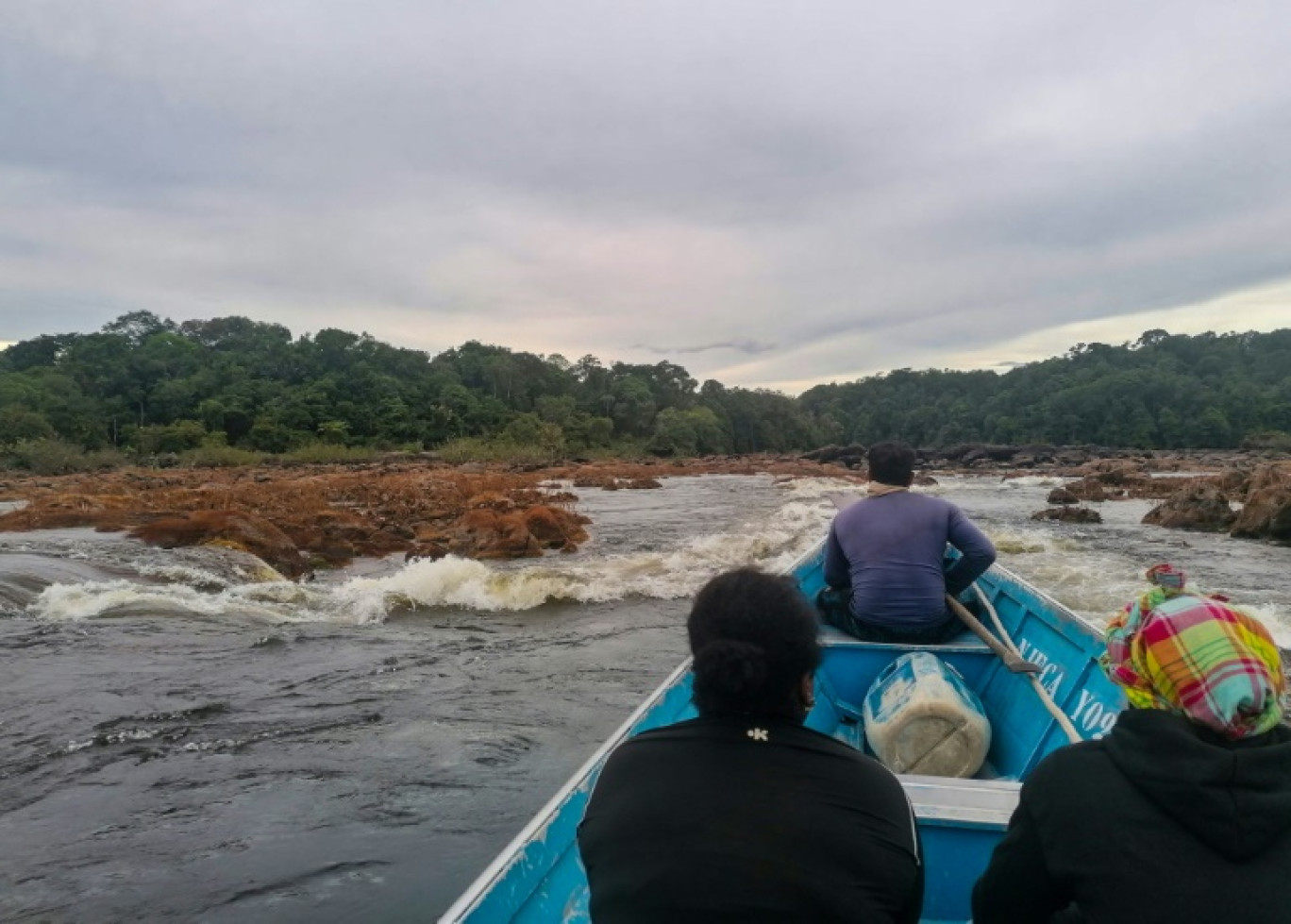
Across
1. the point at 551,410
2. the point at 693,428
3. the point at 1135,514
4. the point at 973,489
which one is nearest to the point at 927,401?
the point at 693,428

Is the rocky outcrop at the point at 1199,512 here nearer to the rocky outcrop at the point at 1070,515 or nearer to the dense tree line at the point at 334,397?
the rocky outcrop at the point at 1070,515

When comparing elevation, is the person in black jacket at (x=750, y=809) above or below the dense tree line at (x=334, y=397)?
below

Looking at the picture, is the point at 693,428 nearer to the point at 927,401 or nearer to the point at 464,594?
the point at 927,401

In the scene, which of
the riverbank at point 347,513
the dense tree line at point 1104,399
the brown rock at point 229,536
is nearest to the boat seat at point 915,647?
the riverbank at point 347,513

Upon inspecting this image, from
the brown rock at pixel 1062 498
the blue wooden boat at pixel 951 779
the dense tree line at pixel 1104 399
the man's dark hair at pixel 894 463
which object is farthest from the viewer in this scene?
→ the dense tree line at pixel 1104 399

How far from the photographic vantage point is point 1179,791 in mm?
1415

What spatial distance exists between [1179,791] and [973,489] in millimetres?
34117

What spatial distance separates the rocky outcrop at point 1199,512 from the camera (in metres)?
16.9

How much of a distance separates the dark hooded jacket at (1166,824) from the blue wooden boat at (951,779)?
1158 mm

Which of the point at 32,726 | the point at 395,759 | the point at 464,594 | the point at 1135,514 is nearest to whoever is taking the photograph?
the point at 395,759

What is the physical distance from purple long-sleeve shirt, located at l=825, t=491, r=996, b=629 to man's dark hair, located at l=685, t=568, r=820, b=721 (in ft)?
9.59

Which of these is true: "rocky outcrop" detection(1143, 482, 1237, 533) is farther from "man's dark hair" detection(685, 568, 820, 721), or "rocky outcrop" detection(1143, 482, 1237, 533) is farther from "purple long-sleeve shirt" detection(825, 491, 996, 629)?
"man's dark hair" detection(685, 568, 820, 721)

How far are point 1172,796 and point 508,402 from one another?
282 ft

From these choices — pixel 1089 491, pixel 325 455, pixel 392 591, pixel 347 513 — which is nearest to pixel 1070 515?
pixel 1089 491
